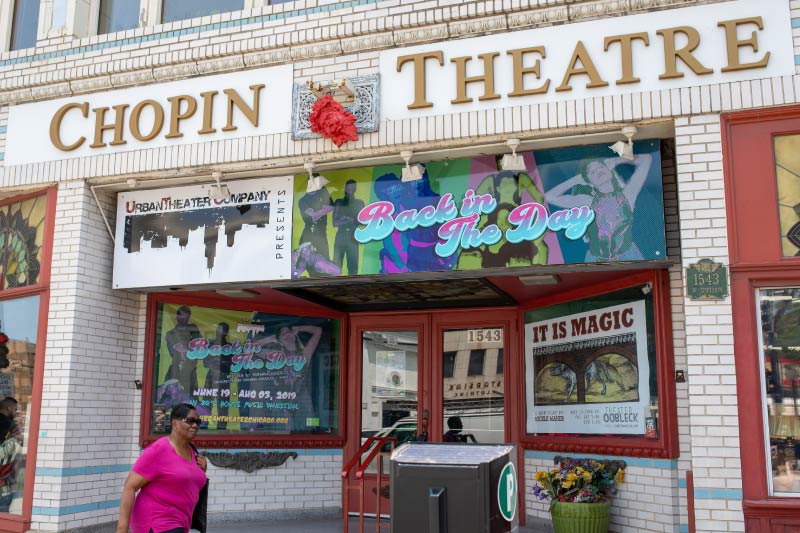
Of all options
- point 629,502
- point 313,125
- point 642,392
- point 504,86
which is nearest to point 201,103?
point 313,125

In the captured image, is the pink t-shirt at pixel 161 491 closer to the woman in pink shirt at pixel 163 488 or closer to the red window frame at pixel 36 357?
the woman in pink shirt at pixel 163 488

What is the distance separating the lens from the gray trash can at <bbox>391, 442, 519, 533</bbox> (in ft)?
12.0

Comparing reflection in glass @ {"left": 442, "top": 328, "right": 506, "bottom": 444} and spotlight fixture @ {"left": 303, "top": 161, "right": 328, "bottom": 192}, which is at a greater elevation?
spotlight fixture @ {"left": 303, "top": 161, "right": 328, "bottom": 192}

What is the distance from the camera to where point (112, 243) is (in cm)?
884

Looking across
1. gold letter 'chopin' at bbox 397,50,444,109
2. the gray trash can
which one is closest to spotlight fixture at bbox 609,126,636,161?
gold letter 'chopin' at bbox 397,50,444,109

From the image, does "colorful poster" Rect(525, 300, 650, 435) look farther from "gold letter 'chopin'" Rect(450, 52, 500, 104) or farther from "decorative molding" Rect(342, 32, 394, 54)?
"decorative molding" Rect(342, 32, 394, 54)

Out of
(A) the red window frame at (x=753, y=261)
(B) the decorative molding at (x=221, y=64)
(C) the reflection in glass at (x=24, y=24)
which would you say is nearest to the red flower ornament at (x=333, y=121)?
(B) the decorative molding at (x=221, y=64)

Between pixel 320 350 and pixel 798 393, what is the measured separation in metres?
5.66

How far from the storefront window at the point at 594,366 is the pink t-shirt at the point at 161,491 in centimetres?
430

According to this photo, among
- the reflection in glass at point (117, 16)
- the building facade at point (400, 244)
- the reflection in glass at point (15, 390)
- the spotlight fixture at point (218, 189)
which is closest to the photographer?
the building facade at point (400, 244)

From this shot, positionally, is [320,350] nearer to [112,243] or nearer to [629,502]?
[112,243]

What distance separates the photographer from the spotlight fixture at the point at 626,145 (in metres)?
6.71

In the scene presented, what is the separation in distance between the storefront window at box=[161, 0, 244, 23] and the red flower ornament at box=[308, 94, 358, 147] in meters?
2.00

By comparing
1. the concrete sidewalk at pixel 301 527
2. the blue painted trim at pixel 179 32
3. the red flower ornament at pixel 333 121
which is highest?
the blue painted trim at pixel 179 32
